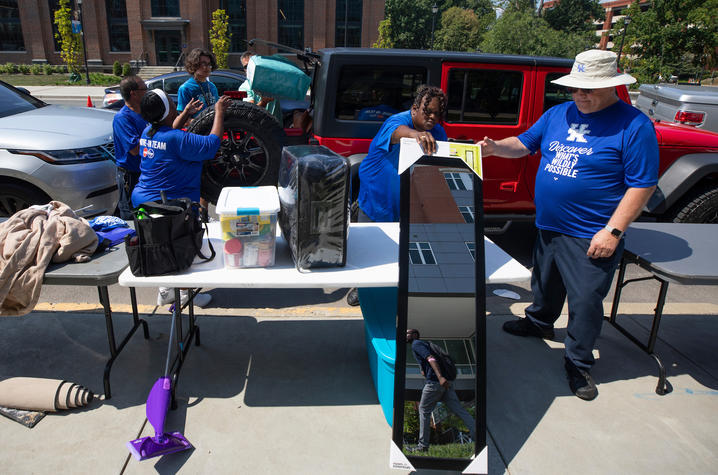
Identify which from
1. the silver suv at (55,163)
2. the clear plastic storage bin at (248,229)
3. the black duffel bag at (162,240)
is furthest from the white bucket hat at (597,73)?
the silver suv at (55,163)

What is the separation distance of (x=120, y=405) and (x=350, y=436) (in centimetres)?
135

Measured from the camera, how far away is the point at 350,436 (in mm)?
2600

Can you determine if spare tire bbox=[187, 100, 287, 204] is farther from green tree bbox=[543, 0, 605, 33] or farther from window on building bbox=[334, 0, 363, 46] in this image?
green tree bbox=[543, 0, 605, 33]

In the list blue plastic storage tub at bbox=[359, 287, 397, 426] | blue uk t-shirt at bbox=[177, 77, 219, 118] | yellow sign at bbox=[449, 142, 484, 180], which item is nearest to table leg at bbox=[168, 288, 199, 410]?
blue plastic storage tub at bbox=[359, 287, 397, 426]

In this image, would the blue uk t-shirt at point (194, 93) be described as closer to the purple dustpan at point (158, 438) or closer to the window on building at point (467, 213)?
the purple dustpan at point (158, 438)

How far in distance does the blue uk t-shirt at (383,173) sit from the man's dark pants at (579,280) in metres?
1.02

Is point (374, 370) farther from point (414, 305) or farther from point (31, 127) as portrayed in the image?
point (31, 127)

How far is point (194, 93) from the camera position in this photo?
5.30 m

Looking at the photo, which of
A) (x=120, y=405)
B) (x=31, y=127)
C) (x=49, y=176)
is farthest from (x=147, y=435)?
(x=31, y=127)

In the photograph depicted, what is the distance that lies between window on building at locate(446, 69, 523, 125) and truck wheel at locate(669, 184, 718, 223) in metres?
1.94

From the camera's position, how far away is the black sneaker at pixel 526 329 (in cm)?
358

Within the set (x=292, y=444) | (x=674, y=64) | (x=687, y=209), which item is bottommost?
(x=292, y=444)

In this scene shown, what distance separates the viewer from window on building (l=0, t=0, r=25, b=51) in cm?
3744

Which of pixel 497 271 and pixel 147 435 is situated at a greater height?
pixel 497 271
